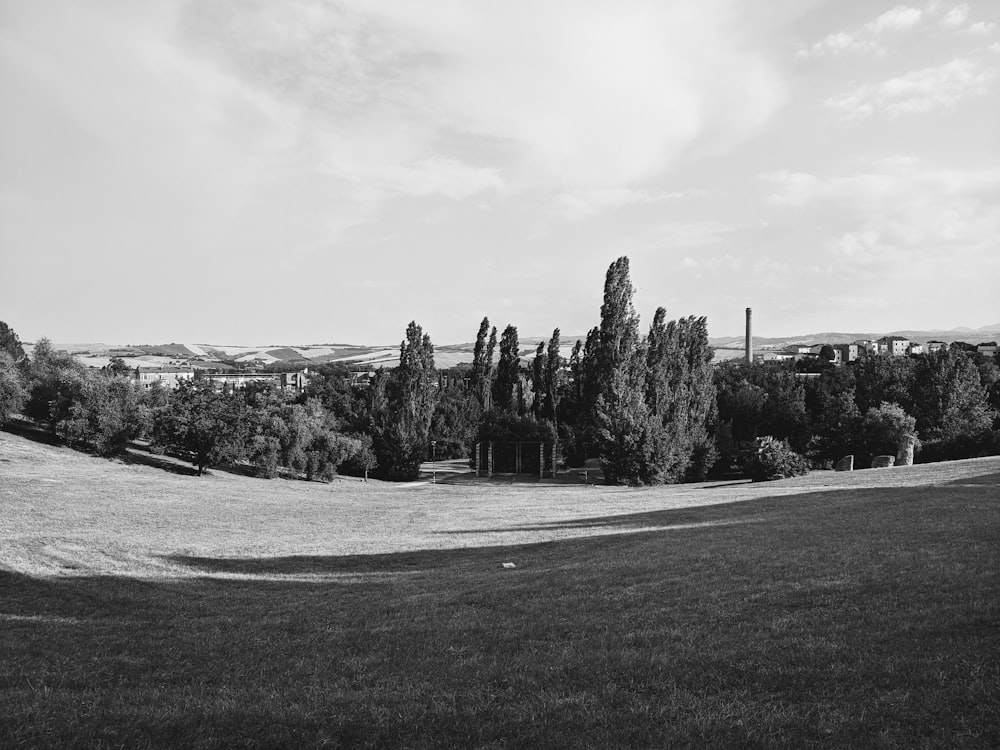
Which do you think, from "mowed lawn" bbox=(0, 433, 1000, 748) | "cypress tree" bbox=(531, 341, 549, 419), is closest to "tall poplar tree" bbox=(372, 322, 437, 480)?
"cypress tree" bbox=(531, 341, 549, 419)

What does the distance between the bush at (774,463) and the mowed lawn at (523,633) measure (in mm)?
24525

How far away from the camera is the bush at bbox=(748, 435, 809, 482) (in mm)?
51281

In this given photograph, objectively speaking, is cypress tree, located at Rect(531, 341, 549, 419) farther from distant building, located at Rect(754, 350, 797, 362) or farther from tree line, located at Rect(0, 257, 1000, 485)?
distant building, located at Rect(754, 350, 797, 362)

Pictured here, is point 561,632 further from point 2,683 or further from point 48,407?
point 48,407

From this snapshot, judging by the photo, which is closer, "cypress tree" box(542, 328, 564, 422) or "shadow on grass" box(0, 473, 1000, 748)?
"shadow on grass" box(0, 473, 1000, 748)

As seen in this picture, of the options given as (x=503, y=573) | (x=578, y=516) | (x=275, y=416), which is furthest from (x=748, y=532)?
(x=275, y=416)

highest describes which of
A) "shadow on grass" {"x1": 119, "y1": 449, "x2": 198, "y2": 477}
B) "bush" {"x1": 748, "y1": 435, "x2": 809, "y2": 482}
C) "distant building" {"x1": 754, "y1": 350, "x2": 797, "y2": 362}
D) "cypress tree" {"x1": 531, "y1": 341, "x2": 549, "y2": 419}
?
"distant building" {"x1": 754, "y1": 350, "x2": 797, "y2": 362}

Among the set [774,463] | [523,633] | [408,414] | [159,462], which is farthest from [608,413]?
[523,633]

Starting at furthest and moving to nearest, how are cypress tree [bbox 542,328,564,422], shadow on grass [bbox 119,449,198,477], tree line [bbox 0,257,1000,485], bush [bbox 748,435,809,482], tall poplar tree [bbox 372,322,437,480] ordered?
cypress tree [bbox 542,328,564,422] < tall poplar tree [bbox 372,322,437,480] < tree line [bbox 0,257,1000,485] < shadow on grass [bbox 119,449,198,477] < bush [bbox 748,435,809,482]

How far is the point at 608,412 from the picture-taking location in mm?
55438

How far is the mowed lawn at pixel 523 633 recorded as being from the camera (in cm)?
748

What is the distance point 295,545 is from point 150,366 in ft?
556

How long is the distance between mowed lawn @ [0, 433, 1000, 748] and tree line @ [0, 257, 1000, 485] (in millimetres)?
28962

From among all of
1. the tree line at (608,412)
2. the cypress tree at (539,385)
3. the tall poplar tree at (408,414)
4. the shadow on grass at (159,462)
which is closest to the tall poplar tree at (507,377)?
the tree line at (608,412)
